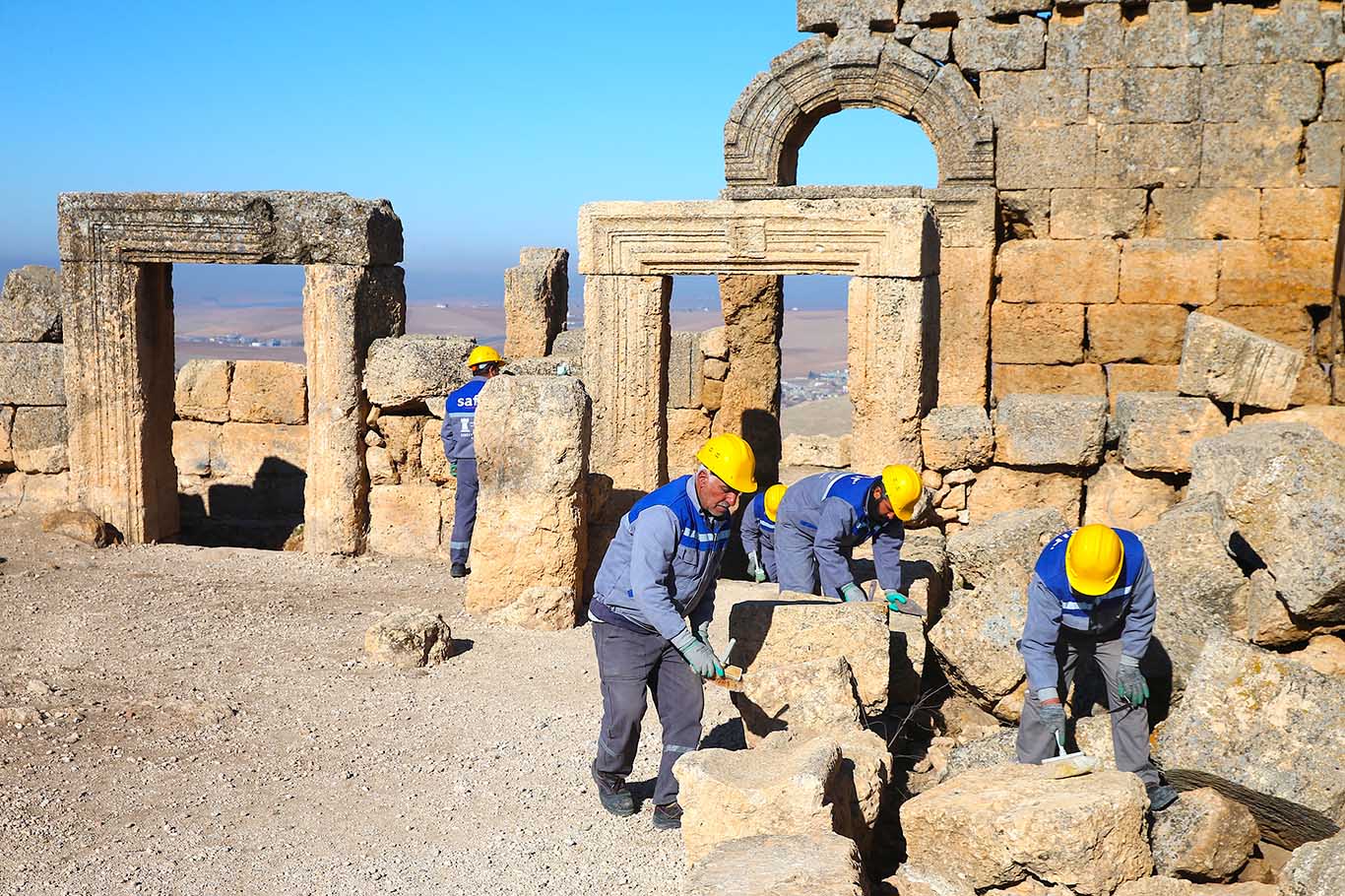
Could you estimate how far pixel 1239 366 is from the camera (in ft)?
32.8

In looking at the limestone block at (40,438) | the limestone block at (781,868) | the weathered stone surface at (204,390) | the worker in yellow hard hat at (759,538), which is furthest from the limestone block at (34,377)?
the limestone block at (781,868)

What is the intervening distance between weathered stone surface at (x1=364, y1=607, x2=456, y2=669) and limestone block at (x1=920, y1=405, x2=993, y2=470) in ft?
13.4

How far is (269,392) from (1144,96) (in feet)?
28.6

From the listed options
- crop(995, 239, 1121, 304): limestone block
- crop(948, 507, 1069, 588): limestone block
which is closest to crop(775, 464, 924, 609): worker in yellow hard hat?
crop(948, 507, 1069, 588): limestone block

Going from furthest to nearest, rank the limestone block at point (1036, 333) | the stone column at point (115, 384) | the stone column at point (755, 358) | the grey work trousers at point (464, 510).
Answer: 1. the stone column at point (755, 358)
2. the limestone block at point (1036, 333)
3. the stone column at point (115, 384)
4. the grey work trousers at point (464, 510)

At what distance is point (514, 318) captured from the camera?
15555 mm

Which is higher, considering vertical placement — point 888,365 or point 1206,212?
point 1206,212

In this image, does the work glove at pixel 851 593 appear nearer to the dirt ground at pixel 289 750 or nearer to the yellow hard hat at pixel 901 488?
the yellow hard hat at pixel 901 488

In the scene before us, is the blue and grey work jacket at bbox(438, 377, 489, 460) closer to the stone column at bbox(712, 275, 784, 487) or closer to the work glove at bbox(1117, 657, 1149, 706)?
the stone column at bbox(712, 275, 784, 487)

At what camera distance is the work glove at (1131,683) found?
606cm

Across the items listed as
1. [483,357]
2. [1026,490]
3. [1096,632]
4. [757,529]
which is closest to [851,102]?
[1026,490]

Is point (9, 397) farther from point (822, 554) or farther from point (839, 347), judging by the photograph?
point (839, 347)

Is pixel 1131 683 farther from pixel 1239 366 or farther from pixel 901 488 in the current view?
pixel 1239 366

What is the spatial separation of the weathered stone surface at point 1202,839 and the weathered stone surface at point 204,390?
10.2 metres
